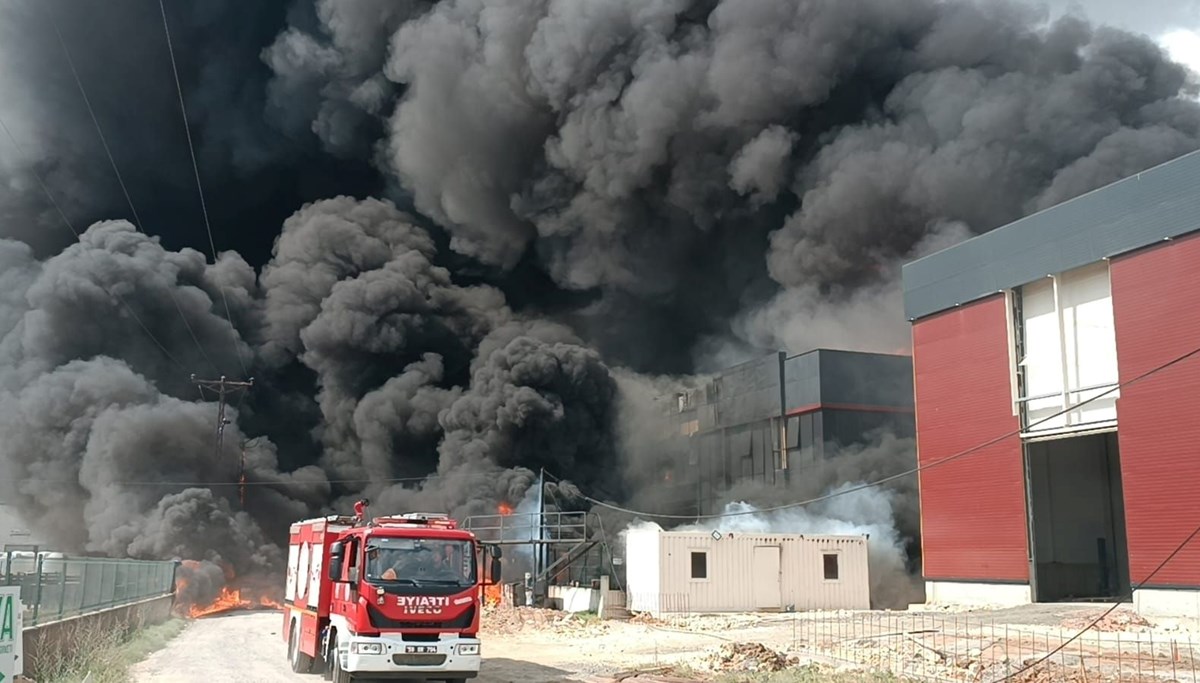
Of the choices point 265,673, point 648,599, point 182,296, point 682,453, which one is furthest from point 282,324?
point 265,673

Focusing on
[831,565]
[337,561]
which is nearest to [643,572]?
[831,565]

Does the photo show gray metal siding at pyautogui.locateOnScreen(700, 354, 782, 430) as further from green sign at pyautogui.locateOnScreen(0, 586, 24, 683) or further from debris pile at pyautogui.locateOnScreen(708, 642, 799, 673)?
green sign at pyautogui.locateOnScreen(0, 586, 24, 683)

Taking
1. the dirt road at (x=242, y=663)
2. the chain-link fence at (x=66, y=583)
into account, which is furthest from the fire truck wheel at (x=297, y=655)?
the chain-link fence at (x=66, y=583)

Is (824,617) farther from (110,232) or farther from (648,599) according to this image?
(110,232)

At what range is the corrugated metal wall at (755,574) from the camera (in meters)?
29.3

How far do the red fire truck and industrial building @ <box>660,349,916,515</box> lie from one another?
1278 inches

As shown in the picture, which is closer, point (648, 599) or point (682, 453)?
point (648, 599)

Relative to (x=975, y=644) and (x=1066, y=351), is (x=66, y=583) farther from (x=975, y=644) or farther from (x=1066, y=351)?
(x=1066, y=351)

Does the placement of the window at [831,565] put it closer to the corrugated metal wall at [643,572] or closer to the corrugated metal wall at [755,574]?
the corrugated metal wall at [755,574]

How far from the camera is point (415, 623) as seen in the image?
13.8 metres

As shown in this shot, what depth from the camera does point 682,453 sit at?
56375 millimetres

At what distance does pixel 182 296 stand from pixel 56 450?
977cm

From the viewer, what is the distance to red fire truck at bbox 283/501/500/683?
1359cm

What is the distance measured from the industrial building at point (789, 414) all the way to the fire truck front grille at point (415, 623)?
32753 millimetres
